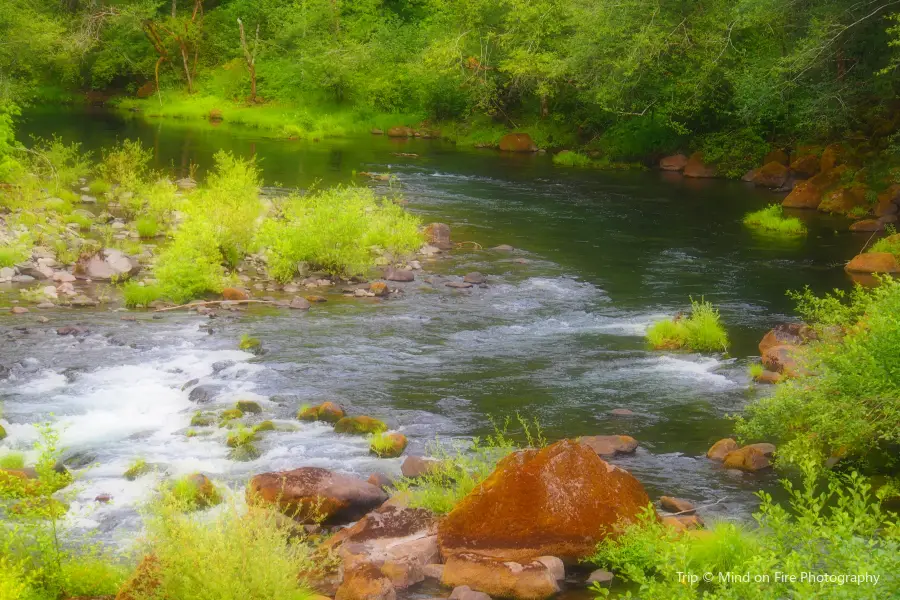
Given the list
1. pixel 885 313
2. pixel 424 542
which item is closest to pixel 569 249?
pixel 885 313

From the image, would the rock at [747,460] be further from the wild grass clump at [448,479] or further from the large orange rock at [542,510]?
the large orange rock at [542,510]

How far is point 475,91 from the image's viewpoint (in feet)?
135

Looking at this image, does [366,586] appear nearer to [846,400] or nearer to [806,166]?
[846,400]

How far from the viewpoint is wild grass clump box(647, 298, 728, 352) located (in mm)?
14164

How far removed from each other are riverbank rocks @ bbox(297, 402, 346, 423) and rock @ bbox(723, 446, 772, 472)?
4.41 metres

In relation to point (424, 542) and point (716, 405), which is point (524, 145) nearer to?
point (716, 405)

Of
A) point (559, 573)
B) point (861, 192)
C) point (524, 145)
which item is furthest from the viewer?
point (524, 145)

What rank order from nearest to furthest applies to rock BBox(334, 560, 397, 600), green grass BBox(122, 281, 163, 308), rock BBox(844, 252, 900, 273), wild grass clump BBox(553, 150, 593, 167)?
rock BBox(334, 560, 397, 600) → green grass BBox(122, 281, 163, 308) → rock BBox(844, 252, 900, 273) → wild grass clump BBox(553, 150, 593, 167)

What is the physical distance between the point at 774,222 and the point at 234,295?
1522 cm

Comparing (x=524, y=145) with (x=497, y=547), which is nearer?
(x=497, y=547)

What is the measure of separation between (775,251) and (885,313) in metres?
13.2

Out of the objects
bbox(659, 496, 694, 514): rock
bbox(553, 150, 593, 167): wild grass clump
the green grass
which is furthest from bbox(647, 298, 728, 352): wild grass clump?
bbox(553, 150, 593, 167): wild grass clump

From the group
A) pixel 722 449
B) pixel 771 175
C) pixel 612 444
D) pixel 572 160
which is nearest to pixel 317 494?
pixel 612 444

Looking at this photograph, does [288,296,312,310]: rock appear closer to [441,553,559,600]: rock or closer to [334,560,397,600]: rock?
[441,553,559,600]: rock
